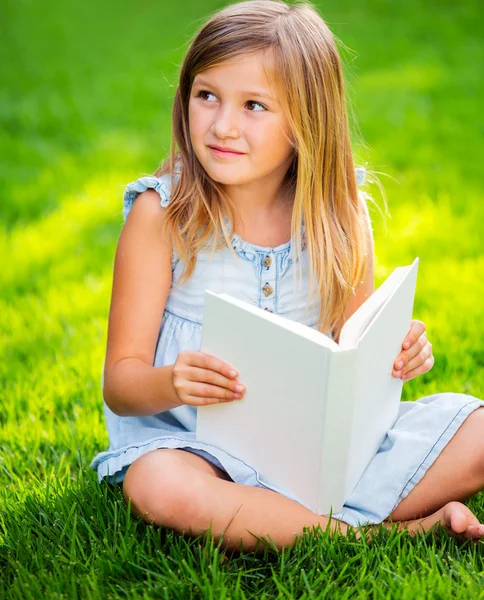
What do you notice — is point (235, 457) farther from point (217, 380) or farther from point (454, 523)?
point (454, 523)

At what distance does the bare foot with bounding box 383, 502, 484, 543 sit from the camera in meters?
1.59

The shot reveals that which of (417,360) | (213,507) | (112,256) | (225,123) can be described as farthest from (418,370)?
(112,256)

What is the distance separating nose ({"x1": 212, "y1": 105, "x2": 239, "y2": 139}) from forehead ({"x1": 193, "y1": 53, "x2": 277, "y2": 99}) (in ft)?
0.14

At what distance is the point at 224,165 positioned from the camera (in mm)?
1700

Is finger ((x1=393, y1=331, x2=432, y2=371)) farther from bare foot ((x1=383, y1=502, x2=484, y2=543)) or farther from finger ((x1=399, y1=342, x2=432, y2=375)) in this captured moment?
bare foot ((x1=383, y1=502, x2=484, y2=543))

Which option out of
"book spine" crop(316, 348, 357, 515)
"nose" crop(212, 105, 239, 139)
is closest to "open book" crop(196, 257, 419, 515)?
"book spine" crop(316, 348, 357, 515)

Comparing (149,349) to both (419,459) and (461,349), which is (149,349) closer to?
(419,459)

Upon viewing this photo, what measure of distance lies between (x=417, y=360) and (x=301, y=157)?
0.44 meters

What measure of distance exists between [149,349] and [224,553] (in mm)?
423

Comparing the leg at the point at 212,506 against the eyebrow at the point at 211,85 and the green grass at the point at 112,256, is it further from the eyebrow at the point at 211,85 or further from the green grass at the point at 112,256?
the eyebrow at the point at 211,85

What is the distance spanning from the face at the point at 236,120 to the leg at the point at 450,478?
625 millimetres

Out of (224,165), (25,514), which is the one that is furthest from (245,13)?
(25,514)

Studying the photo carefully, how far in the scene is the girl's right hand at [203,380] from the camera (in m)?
1.52

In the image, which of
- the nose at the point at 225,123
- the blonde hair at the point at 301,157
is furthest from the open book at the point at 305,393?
the nose at the point at 225,123
